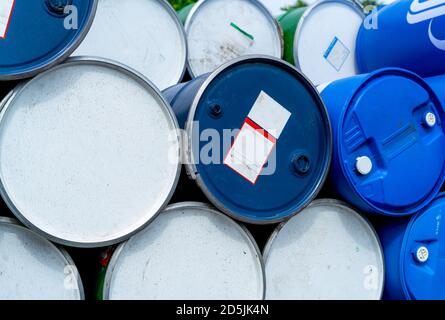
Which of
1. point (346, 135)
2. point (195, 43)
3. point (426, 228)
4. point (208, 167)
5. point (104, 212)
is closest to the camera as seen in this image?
point (104, 212)

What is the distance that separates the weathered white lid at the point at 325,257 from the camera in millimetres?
1932

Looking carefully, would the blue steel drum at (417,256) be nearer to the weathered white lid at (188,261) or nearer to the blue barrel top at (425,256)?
the blue barrel top at (425,256)

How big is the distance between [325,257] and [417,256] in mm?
335

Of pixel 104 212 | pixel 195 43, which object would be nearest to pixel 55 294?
pixel 104 212

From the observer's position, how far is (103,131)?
1642 mm

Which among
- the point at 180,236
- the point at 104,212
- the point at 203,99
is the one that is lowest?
the point at 180,236

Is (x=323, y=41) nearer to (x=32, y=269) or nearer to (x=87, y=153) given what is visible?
(x=87, y=153)

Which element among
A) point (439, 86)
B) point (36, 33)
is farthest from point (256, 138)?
point (439, 86)

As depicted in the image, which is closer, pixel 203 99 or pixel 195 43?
pixel 203 99

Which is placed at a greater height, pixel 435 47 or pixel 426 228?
pixel 435 47

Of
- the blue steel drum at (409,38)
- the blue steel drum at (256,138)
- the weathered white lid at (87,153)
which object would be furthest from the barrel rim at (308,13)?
the weathered white lid at (87,153)

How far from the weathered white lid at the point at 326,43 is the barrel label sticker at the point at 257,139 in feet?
3.42

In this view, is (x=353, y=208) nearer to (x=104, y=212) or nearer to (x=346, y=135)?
(x=346, y=135)

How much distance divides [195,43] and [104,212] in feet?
4.10
